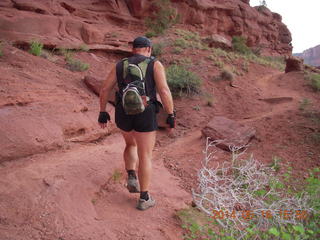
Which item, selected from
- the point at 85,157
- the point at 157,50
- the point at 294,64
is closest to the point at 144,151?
the point at 85,157

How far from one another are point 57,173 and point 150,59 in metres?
1.70

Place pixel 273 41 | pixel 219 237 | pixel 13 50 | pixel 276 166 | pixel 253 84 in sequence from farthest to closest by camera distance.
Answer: pixel 273 41 < pixel 253 84 < pixel 13 50 < pixel 276 166 < pixel 219 237

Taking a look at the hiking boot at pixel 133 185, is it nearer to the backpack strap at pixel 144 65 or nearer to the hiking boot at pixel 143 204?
the hiking boot at pixel 143 204

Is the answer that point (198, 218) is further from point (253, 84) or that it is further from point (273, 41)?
point (273, 41)

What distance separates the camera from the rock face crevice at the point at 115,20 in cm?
975

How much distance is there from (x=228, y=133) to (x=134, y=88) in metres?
3.20

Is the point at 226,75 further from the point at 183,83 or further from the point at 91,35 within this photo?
the point at 91,35

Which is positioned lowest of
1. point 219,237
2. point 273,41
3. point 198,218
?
point 198,218

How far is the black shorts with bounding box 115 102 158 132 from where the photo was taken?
2.62 m

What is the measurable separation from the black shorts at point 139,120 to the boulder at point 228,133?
264 cm

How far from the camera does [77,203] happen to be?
8.49ft

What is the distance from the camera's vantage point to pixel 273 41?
30031 millimetres

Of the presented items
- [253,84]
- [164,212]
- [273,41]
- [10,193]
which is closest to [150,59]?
[164,212]

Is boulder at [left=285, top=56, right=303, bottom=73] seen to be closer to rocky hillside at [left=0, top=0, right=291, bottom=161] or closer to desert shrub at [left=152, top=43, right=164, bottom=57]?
desert shrub at [left=152, top=43, right=164, bottom=57]
